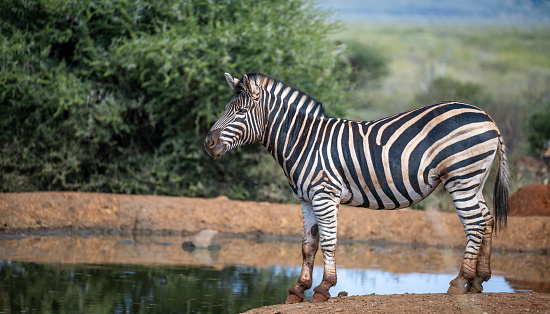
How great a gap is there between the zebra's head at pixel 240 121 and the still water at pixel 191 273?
183 cm

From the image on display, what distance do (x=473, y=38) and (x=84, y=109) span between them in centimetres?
6220

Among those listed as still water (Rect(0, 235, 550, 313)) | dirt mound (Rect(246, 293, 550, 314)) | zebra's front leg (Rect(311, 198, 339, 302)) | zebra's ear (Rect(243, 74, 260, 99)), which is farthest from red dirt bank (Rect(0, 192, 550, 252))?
dirt mound (Rect(246, 293, 550, 314))

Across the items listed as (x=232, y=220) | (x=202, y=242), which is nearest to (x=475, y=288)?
(x=202, y=242)

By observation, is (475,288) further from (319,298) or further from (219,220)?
(219,220)

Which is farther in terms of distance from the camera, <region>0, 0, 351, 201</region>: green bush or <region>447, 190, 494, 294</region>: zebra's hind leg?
<region>0, 0, 351, 201</region>: green bush

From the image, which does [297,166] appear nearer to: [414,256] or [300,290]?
[300,290]

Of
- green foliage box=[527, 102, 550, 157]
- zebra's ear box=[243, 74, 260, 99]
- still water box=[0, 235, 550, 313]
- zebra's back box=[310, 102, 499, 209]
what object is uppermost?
green foliage box=[527, 102, 550, 157]

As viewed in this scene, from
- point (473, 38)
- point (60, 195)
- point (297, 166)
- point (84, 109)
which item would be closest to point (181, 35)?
point (84, 109)

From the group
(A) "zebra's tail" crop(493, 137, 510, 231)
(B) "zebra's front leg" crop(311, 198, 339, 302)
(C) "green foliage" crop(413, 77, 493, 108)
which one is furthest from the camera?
(C) "green foliage" crop(413, 77, 493, 108)

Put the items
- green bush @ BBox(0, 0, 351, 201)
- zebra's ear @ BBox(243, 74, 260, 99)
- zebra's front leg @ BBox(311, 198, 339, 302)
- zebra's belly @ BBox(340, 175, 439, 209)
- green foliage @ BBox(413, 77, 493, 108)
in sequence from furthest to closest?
green foliage @ BBox(413, 77, 493, 108) → green bush @ BBox(0, 0, 351, 201) → zebra's ear @ BBox(243, 74, 260, 99) → zebra's belly @ BBox(340, 175, 439, 209) → zebra's front leg @ BBox(311, 198, 339, 302)

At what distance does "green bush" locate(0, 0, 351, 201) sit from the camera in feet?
46.5

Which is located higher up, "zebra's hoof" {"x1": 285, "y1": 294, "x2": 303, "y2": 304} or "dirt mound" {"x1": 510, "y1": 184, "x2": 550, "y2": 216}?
"dirt mound" {"x1": 510, "y1": 184, "x2": 550, "y2": 216}

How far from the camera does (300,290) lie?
6.64 m

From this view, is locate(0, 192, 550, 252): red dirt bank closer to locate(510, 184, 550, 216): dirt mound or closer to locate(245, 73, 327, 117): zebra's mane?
locate(510, 184, 550, 216): dirt mound
